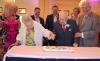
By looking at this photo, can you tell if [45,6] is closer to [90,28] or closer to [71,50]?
[90,28]

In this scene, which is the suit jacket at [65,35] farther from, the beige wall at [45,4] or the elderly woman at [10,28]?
the beige wall at [45,4]

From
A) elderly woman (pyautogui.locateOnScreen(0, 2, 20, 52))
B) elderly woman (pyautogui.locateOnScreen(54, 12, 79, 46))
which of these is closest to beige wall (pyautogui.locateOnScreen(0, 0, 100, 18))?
elderly woman (pyautogui.locateOnScreen(0, 2, 20, 52))

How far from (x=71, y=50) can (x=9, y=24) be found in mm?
1523

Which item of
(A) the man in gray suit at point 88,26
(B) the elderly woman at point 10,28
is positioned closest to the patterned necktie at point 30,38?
(B) the elderly woman at point 10,28

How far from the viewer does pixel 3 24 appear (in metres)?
4.20

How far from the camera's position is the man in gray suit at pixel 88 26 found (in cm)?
394

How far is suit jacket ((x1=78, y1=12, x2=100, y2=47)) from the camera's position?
156 inches

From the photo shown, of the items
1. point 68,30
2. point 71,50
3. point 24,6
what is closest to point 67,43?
point 68,30

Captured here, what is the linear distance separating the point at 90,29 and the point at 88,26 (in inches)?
2.3

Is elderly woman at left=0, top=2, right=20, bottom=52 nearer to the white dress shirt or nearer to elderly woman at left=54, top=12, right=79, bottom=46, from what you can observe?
the white dress shirt

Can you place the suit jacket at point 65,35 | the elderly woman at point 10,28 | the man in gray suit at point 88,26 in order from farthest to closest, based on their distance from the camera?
the elderly woman at point 10,28
the man in gray suit at point 88,26
the suit jacket at point 65,35

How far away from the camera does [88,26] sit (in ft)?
13.1

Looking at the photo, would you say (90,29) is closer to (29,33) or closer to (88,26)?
(88,26)

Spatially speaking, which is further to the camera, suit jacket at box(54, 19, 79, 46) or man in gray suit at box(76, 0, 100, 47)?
man in gray suit at box(76, 0, 100, 47)
